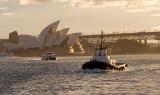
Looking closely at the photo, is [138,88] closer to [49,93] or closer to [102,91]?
[102,91]

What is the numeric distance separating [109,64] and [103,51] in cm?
204

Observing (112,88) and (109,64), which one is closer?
(112,88)

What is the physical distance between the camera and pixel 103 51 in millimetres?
71750

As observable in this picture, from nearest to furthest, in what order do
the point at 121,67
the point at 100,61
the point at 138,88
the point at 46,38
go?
the point at 138,88, the point at 100,61, the point at 121,67, the point at 46,38

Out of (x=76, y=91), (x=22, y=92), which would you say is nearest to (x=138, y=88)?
(x=76, y=91)

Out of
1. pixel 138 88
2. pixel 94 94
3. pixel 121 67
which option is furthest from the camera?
pixel 121 67

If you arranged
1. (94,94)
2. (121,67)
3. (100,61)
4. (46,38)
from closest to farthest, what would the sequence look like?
(94,94), (100,61), (121,67), (46,38)

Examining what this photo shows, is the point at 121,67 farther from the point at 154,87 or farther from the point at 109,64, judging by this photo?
the point at 154,87

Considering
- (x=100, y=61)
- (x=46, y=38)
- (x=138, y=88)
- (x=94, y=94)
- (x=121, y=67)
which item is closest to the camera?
(x=94, y=94)

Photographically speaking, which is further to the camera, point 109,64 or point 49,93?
point 109,64

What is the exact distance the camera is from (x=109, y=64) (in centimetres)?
7269

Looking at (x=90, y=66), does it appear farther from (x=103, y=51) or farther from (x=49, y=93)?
(x=49, y=93)

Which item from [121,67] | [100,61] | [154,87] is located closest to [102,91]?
[154,87]

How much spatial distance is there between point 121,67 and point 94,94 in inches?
1609
